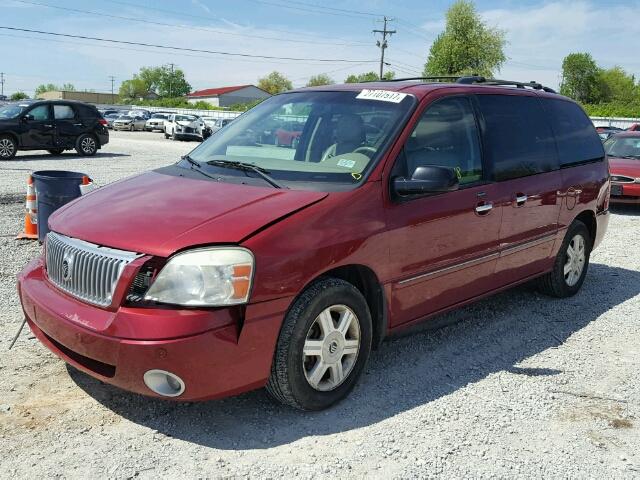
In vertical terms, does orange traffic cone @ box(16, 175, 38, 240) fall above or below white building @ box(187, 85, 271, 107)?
below

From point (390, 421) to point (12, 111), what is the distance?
1722 cm

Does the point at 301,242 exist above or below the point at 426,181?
below

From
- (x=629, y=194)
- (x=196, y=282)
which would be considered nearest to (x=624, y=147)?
(x=629, y=194)

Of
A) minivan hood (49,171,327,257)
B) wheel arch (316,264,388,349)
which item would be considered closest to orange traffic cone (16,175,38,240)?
minivan hood (49,171,327,257)

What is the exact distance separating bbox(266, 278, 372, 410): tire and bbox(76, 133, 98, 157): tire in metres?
17.4

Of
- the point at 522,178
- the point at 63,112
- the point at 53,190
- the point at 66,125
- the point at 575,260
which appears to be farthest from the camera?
the point at 66,125

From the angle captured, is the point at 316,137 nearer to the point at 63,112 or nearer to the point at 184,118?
the point at 63,112

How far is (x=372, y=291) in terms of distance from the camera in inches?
149

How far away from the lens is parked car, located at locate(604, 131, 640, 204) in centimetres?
1162

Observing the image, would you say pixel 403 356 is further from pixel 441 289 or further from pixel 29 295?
pixel 29 295

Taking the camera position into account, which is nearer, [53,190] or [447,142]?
[447,142]

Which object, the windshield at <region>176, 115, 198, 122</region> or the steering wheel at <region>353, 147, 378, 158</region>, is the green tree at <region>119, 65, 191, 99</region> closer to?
the windshield at <region>176, 115, 198, 122</region>

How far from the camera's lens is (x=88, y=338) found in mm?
3057

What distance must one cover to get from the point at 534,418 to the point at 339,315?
125cm
